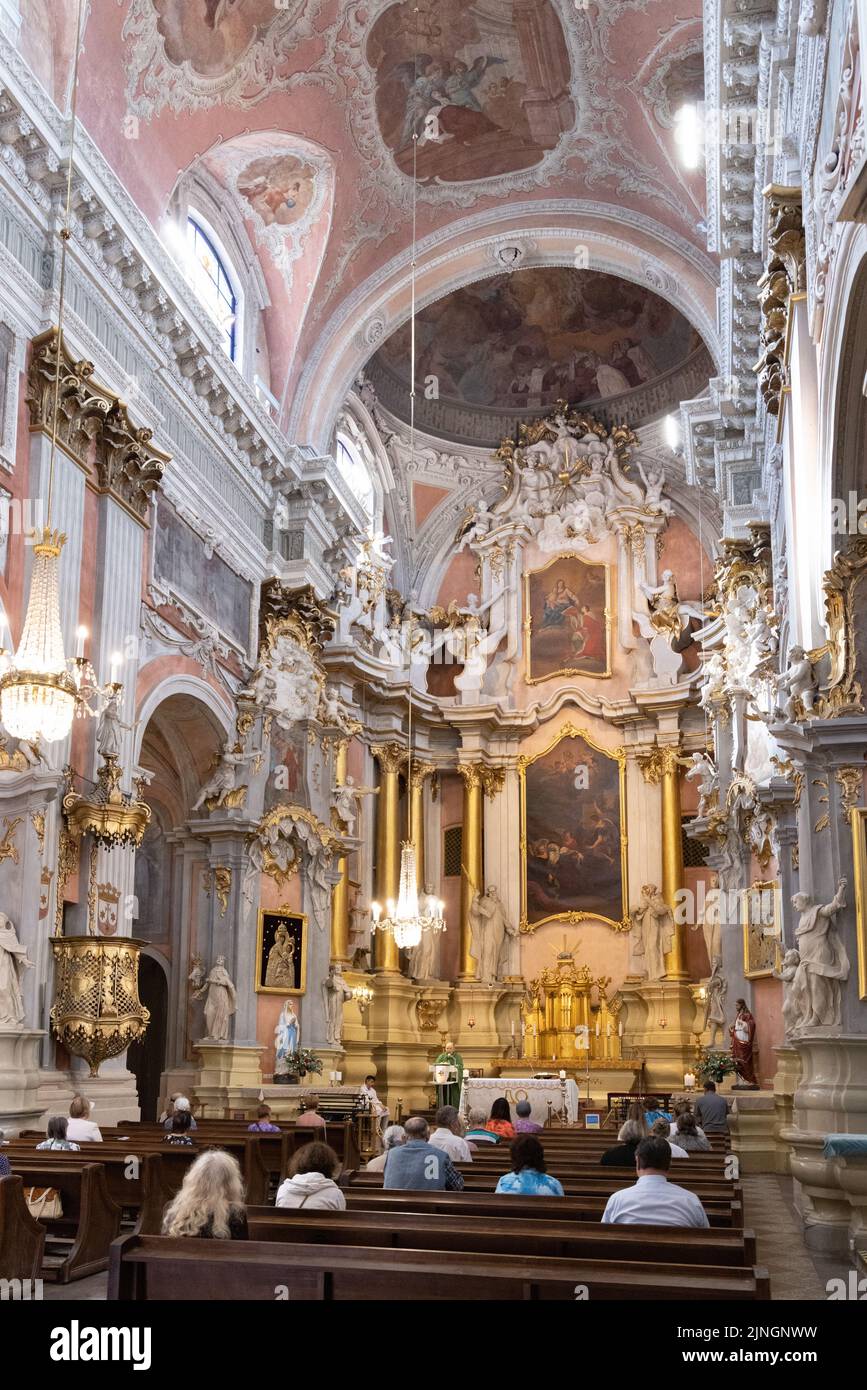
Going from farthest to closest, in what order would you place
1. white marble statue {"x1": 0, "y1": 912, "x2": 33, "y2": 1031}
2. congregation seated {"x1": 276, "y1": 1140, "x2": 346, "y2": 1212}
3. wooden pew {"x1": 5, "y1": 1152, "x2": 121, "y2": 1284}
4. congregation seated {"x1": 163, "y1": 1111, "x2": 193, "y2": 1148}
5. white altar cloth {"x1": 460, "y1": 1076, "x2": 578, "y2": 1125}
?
white altar cloth {"x1": 460, "y1": 1076, "x2": 578, "y2": 1125} → white marble statue {"x1": 0, "y1": 912, "x2": 33, "y2": 1031} → congregation seated {"x1": 163, "y1": 1111, "x2": 193, "y2": 1148} → wooden pew {"x1": 5, "y1": 1152, "x2": 121, "y2": 1284} → congregation seated {"x1": 276, "y1": 1140, "x2": 346, "y2": 1212}

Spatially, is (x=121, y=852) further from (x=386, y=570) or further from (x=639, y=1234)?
(x=386, y=570)

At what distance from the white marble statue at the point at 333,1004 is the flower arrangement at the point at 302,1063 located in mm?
853

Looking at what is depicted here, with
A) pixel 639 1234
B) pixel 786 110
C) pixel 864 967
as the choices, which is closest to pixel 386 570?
pixel 786 110

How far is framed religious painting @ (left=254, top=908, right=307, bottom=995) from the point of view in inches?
696

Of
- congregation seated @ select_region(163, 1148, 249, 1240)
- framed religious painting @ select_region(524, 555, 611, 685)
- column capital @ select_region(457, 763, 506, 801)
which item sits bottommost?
congregation seated @ select_region(163, 1148, 249, 1240)

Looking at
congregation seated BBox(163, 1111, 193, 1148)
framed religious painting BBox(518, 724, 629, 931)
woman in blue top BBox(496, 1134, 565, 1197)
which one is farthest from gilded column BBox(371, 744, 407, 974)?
woman in blue top BBox(496, 1134, 565, 1197)

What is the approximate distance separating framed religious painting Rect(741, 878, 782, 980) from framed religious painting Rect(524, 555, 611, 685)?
8494 millimetres

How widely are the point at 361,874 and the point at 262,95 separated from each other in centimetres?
1231

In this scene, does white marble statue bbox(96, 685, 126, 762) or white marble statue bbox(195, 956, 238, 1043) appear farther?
white marble statue bbox(195, 956, 238, 1043)

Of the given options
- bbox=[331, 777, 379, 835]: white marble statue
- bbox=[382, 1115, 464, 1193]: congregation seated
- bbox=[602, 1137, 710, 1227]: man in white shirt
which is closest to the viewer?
bbox=[602, 1137, 710, 1227]: man in white shirt

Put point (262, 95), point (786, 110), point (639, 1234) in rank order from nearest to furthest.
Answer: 1. point (639, 1234)
2. point (786, 110)
3. point (262, 95)

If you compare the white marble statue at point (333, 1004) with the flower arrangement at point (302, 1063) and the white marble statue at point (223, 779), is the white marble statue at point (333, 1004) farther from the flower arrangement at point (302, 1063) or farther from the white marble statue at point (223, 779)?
the white marble statue at point (223, 779)

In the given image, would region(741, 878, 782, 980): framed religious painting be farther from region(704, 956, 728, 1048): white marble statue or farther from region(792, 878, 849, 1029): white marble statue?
region(792, 878, 849, 1029): white marble statue

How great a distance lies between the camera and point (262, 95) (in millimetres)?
17094
